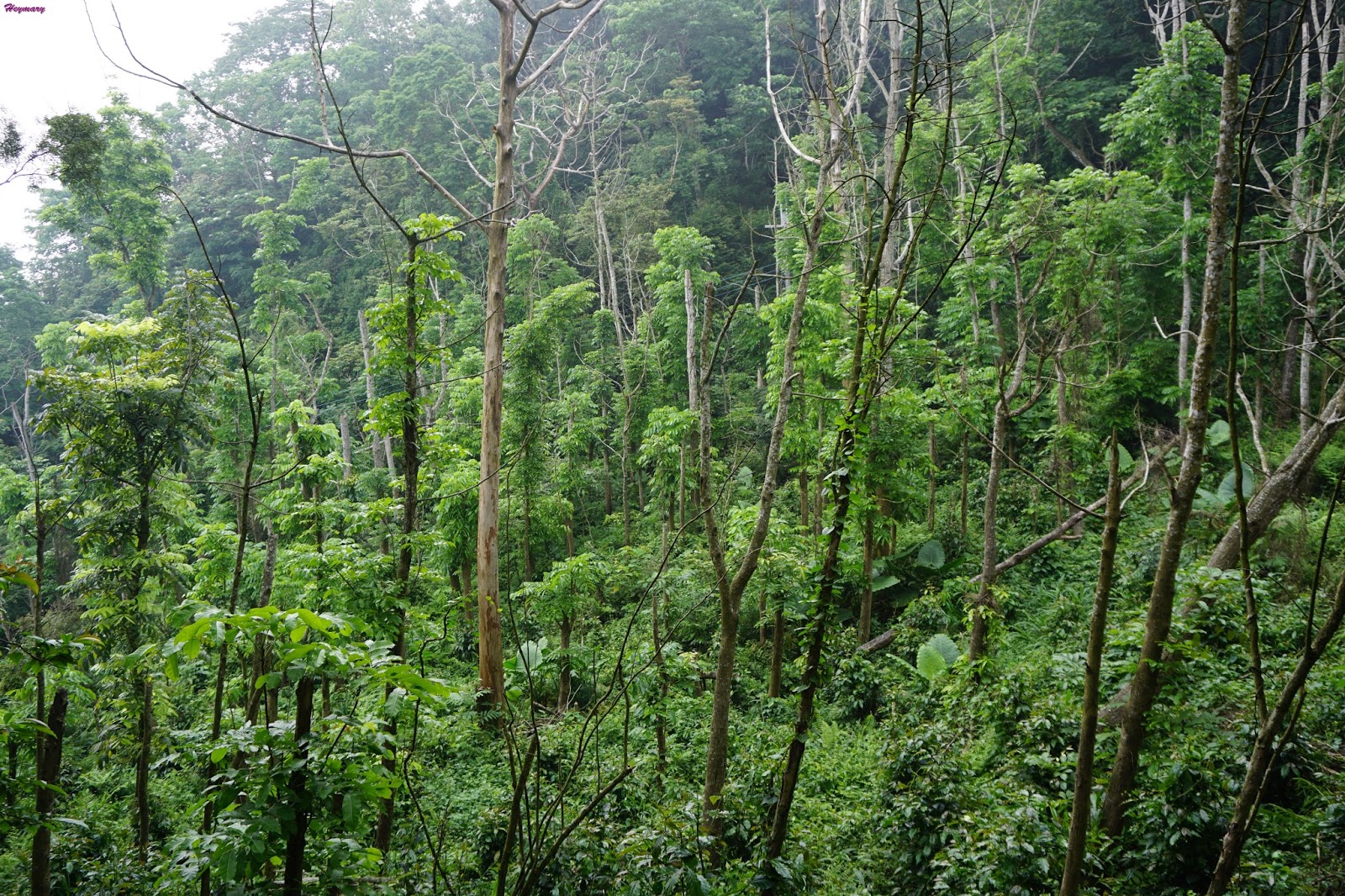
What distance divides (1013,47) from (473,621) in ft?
52.9

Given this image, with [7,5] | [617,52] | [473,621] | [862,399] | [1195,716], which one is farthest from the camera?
[617,52]

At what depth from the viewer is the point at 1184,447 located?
2223 millimetres

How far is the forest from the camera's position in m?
2.36

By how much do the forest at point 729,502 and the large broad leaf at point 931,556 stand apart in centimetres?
6

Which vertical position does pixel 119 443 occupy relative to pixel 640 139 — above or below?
below

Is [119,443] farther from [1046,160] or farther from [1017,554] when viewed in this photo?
[1046,160]

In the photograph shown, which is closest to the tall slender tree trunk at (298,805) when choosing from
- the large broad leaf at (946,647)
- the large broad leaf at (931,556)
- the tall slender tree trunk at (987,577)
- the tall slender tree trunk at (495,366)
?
the tall slender tree trunk at (495,366)

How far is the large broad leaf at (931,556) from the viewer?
1066cm

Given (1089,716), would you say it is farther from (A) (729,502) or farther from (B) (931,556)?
(A) (729,502)

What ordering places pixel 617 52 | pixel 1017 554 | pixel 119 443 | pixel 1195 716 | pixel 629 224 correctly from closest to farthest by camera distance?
pixel 1195 716 < pixel 119 443 < pixel 1017 554 < pixel 629 224 < pixel 617 52

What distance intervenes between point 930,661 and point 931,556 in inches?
103

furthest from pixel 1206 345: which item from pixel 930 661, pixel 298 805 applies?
pixel 930 661

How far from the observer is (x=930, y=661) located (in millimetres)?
8398

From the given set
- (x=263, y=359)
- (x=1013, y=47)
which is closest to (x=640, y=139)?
(x=1013, y=47)
